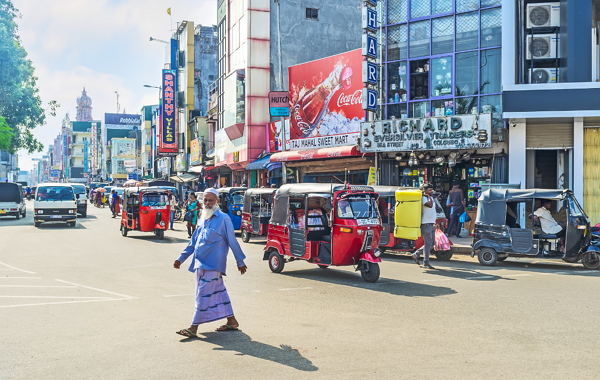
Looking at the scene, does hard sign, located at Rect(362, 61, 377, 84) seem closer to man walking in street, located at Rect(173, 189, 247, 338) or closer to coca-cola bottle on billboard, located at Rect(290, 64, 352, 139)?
coca-cola bottle on billboard, located at Rect(290, 64, 352, 139)

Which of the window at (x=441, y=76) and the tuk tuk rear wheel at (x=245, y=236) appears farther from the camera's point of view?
the window at (x=441, y=76)

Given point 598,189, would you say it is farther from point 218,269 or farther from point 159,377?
point 159,377

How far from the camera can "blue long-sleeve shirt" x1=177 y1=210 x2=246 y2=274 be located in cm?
722

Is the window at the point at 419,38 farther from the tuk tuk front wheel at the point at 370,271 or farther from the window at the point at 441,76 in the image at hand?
the tuk tuk front wheel at the point at 370,271

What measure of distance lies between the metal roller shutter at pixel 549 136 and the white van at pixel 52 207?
69.8 feet

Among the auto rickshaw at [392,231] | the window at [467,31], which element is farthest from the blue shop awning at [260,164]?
the auto rickshaw at [392,231]

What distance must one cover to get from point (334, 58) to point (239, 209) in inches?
372

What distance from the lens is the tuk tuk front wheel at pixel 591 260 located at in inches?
505

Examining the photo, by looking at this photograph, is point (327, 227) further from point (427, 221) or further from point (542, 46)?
point (542, 46)

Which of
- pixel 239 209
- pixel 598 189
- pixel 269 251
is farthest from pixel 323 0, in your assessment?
pixel 269 251

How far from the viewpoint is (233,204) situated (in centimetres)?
2242

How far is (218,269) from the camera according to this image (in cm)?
720

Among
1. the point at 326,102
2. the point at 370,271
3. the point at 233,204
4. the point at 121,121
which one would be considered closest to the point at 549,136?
the point at 326,102

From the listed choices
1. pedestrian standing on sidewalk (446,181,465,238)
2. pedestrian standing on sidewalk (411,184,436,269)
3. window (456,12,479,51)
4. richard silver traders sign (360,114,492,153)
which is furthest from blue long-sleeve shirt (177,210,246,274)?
window (456,12,479,51)
